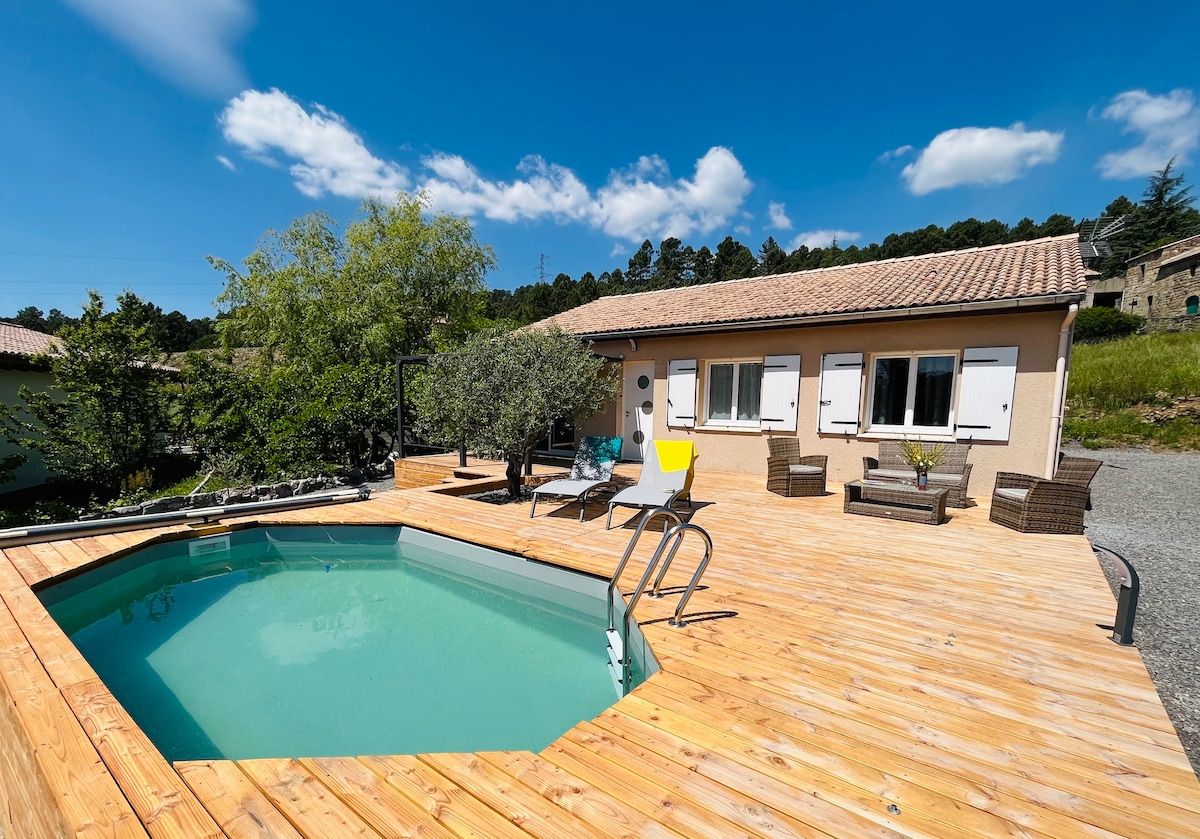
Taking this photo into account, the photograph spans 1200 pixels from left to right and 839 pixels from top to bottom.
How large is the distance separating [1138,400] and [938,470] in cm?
1405

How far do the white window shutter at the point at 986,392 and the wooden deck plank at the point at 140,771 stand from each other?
31.3ft

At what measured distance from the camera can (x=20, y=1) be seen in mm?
7480

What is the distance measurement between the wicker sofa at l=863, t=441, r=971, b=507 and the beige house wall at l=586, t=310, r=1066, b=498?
551mm

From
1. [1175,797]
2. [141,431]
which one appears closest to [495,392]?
[1175,797]

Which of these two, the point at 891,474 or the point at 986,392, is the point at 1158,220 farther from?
the point at 891,474

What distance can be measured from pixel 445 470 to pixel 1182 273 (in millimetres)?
36784

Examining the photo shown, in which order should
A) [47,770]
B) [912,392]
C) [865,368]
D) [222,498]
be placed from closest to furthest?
[47,770] < [222,498] < [912,392] < [865,368]

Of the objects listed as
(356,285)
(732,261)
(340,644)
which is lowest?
(340,644)

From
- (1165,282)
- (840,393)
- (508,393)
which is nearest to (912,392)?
(840,393)

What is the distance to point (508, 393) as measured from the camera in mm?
7492

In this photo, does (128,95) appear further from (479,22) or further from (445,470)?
(445,470)

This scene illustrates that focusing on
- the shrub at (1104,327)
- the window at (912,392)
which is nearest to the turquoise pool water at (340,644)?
the window at (912,392)

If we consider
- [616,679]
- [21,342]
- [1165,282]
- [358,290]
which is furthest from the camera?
[1165,282]

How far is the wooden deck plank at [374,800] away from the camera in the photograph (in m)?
1.73
